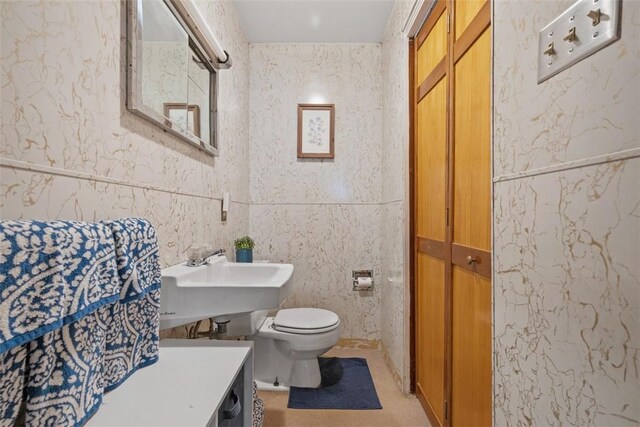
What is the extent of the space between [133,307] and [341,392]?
1548 millimetres

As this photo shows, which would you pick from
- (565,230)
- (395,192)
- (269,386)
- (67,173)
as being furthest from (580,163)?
(269,386)

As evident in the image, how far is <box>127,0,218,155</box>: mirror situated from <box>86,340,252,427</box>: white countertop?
0.79 m

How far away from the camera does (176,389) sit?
0.78 m

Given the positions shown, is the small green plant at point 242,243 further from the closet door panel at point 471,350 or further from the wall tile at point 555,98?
the wall tile at point 555,98

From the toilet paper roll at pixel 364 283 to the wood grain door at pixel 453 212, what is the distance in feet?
2.24

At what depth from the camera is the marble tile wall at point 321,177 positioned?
2668mm

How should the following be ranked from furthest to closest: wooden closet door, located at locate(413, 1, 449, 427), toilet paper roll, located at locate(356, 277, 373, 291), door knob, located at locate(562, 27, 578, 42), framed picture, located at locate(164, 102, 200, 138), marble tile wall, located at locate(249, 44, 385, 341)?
marble tile wall, located at locate(249, 44, 385, 341)
toilet paper roll, located at locate(356, 277, 373, 291)
wooden closet door, located at locate(413, 1, 449, 427)
framed picture, located at locate(164, 102, 200, 138)
door knob, located at locate(562, 27, 578, 42)

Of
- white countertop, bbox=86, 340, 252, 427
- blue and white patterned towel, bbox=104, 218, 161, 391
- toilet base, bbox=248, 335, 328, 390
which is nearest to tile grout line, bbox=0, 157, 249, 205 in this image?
blue and white patterned towel, bbox=104, 218, 161, 391

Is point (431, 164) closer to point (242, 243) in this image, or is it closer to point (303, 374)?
point (242, 243)

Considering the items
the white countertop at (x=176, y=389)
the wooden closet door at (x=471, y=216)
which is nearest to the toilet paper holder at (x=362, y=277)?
the wooden closet door at (x=471, y=216)

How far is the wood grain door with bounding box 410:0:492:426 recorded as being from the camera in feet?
3.74

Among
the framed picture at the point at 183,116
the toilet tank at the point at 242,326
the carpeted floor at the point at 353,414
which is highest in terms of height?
the framed picture at the point at 183,116

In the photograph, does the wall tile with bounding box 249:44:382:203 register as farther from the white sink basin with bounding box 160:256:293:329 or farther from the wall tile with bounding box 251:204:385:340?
the white sink basin with bounding box 160:256:293:329

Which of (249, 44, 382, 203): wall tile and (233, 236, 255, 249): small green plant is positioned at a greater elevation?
(249, 44, 382, 203): wall tile
